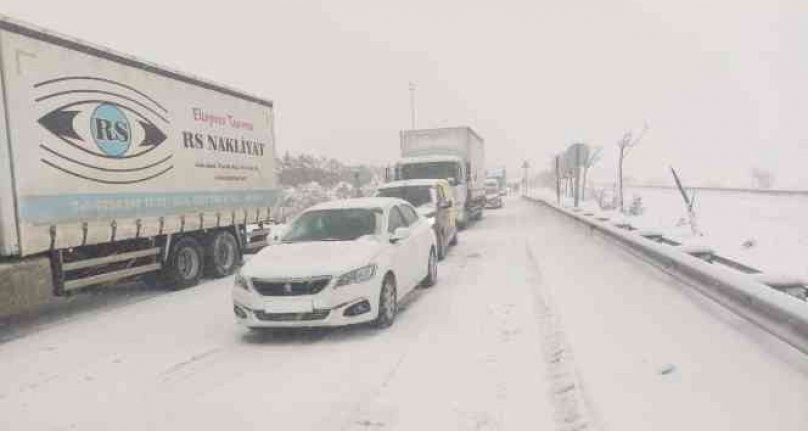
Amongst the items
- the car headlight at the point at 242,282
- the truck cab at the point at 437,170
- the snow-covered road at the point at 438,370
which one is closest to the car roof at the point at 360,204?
the snow-covered road at the point at 438,370

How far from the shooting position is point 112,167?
9750 millimetres

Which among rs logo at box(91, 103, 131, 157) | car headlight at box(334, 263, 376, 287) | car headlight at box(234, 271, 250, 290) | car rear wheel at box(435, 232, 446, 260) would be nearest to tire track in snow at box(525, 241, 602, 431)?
car headlight at box(334, 263, 376, 287)

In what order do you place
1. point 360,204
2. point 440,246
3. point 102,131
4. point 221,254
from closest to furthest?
1. point 360,204
2. point 102,131
3. point 221,254
4. point 440,246

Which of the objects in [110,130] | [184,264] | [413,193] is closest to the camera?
[110,130]

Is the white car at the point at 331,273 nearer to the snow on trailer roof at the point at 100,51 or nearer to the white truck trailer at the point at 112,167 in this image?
the white truck trailer at the point at 112,167

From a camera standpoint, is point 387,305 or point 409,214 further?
point 409,214

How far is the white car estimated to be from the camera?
7.08m

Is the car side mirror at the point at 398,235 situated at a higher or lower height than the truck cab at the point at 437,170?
lower

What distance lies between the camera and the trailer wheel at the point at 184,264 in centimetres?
1126

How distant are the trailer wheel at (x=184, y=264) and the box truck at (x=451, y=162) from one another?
9.55 metres

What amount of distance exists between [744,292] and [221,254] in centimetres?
952

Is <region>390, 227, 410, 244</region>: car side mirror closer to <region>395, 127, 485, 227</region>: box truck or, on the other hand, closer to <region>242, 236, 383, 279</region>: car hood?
<region>242, 236, 383, 279</region>: car hood

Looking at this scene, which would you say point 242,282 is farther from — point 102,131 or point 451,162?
point 451,162

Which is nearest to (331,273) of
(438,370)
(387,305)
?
(387,305)
